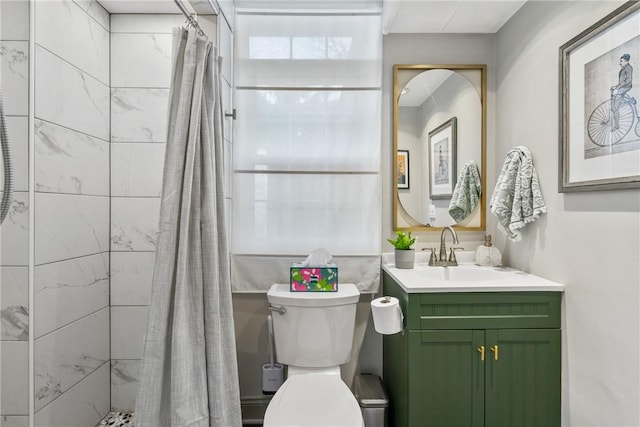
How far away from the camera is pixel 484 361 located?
1538 millimetres

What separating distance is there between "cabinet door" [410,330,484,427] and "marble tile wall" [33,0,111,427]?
1486 millimetres

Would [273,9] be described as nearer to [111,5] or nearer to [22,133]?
[111,5]

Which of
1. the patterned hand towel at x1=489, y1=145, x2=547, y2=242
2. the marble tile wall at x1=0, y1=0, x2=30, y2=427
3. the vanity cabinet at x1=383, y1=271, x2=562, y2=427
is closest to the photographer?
the marble tile wall at x1=0, y1=0, x2=30, y2=427

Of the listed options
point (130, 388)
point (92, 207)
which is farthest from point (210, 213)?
point (130, 388)

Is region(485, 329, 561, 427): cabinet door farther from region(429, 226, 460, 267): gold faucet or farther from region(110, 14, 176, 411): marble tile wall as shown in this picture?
region(110, 14, 176, 411): marble tile wall

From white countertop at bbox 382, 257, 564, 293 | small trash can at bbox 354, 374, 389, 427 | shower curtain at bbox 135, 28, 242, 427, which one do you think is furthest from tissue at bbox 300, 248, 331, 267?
small trash can at bbox 354, 374, 389, 427

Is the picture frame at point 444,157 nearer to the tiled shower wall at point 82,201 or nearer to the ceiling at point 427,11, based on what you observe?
the ceiling at point 427,11

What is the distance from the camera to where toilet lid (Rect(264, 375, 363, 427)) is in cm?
135

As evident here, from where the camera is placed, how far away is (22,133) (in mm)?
1079

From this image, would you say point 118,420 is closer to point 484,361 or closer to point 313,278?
point 313,278

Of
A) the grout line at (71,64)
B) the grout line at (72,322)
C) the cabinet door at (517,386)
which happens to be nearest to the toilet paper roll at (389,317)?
the cabinet door at (517,386)

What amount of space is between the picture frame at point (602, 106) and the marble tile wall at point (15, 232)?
192cm

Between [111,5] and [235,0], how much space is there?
0.65 metres

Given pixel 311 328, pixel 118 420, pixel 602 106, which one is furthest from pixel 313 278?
pixel 602 106
